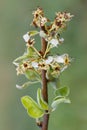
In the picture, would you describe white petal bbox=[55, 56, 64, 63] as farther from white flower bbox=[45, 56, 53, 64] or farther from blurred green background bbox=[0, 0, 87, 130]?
blurred green background bbox=[0, 0, 87, 130]

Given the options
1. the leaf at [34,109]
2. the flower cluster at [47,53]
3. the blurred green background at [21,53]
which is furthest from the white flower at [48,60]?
the blurred green background at [21,53]

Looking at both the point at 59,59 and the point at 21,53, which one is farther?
the point at 21,53

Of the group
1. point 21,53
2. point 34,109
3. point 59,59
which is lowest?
point 34,109

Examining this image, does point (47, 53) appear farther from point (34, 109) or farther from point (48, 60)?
point (34, 109)

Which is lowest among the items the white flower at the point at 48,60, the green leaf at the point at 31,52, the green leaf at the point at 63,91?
the green leaf at the point at 63,91

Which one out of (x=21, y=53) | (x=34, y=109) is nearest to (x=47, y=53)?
(x=34, y=109)

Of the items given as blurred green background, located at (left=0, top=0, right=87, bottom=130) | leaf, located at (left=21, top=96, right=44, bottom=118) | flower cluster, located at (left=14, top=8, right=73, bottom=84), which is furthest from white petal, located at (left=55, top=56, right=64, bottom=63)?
blurred green background, located at (left=0, top=0, right=87, bottom=130)

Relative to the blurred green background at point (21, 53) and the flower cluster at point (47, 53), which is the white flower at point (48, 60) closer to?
the flower cluster at point (47, 53)

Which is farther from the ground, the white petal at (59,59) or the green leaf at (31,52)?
the green leaf at (31,52)
